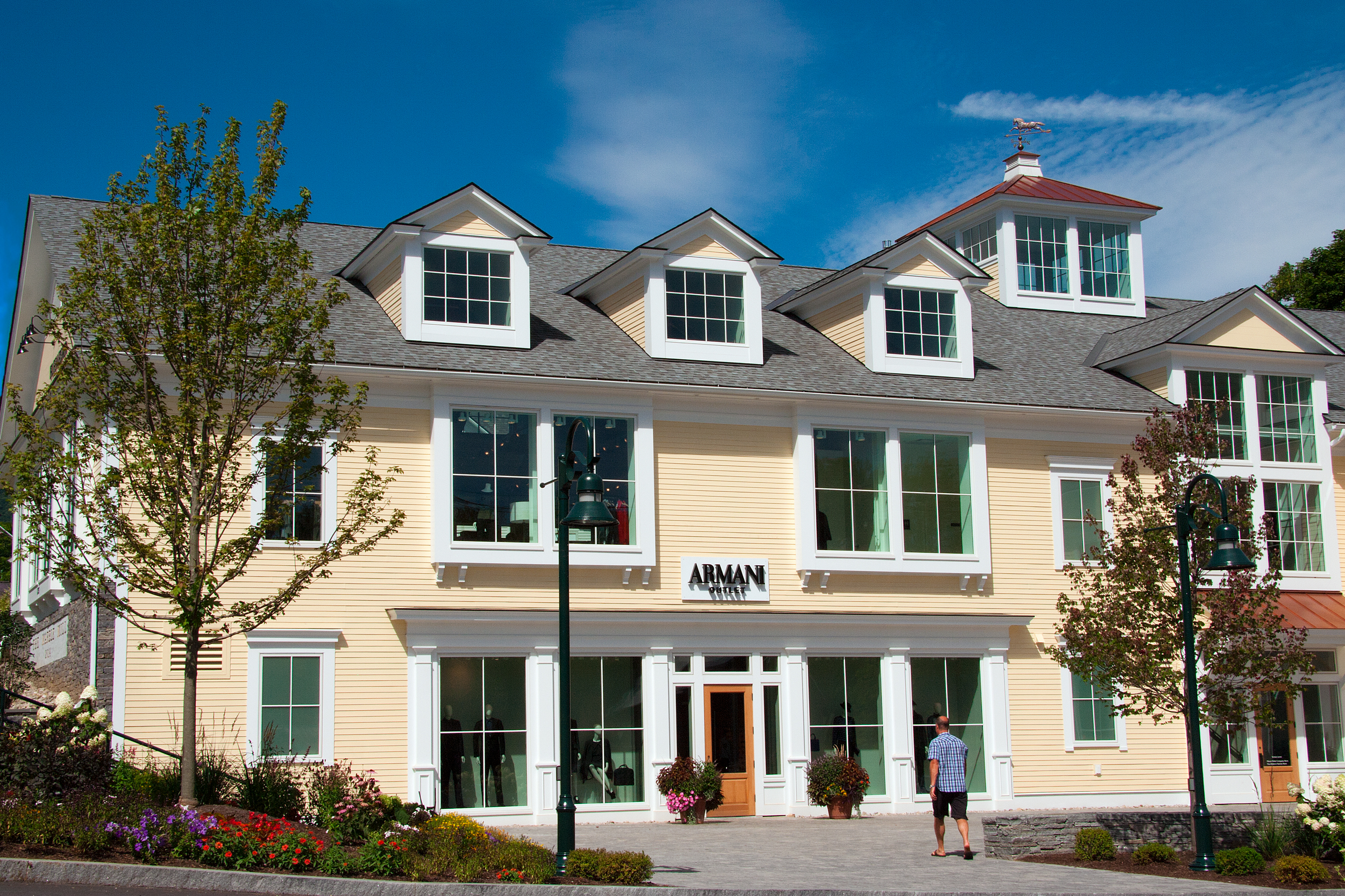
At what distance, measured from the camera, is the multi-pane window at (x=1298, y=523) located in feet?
88.5

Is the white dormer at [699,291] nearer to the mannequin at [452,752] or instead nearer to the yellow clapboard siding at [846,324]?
the yellow clapboard siding at [846,324]

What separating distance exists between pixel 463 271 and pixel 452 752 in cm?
792

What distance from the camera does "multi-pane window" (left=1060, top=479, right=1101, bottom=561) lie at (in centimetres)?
2559

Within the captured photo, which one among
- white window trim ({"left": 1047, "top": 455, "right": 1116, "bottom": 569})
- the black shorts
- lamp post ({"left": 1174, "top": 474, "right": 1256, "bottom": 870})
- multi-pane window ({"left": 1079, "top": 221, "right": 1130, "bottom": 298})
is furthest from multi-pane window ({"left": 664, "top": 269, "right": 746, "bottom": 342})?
multi-pane window ({"left": 1079, "top": 221, "right": 1130, "bottom": 298})

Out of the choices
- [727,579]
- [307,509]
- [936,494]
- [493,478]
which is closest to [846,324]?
[936,494]

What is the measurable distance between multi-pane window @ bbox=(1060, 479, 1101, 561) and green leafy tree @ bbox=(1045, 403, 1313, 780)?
392 cm

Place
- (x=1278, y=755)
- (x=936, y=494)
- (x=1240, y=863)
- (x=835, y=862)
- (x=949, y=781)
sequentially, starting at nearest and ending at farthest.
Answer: (x=1240, y=863), (x=835, y=862), (x=949, y=781), (x=936, y=494), (x=1278, y=755)

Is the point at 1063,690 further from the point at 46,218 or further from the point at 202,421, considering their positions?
the point at 46,218

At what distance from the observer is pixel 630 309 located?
25031 millimetres

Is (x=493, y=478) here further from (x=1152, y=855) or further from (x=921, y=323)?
(x=1152, y=855)

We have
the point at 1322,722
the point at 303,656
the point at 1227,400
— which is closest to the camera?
the point at 303,656

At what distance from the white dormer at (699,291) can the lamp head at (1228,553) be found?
9591 mm

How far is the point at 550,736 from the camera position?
21.5 metres

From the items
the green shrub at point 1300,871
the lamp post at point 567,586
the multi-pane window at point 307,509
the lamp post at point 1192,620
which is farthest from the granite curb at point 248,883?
the multi-pane window at point 307,509
